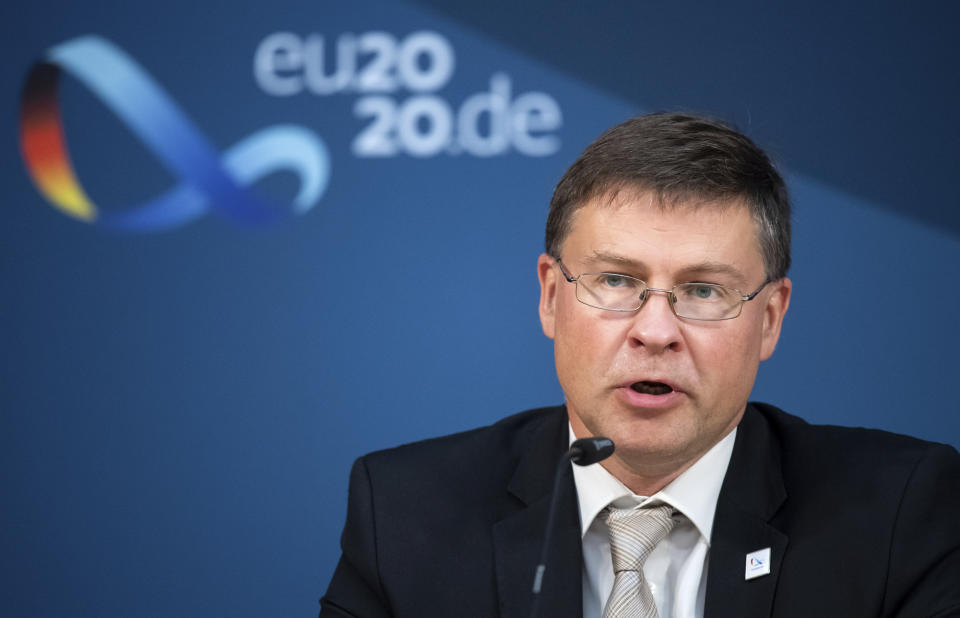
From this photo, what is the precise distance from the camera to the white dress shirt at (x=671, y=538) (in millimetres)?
1669

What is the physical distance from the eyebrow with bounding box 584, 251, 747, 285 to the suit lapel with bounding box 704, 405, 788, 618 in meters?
0.34

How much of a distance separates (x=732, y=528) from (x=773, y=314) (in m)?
0.38

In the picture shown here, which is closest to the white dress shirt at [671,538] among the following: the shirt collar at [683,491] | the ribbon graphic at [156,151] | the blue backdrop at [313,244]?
the shirt collar at [683,491]

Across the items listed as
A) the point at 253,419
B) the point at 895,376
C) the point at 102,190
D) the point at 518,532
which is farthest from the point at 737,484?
the point at 102,190

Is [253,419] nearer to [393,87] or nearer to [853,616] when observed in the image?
[393,87]

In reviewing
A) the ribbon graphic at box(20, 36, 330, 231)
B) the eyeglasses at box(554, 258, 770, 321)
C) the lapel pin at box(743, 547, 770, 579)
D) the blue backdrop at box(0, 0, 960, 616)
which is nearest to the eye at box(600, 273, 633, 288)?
the eyeglasses at box(554, 258, 770, 321)

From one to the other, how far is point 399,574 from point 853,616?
767 mm

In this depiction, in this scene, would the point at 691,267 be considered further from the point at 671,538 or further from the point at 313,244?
the point at 313,244

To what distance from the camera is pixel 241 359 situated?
316 centimetres

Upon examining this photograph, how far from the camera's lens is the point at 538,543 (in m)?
1.74

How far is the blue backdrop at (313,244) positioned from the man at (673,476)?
124cm

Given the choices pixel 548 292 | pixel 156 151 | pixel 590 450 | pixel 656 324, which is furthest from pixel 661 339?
pixel 156 151

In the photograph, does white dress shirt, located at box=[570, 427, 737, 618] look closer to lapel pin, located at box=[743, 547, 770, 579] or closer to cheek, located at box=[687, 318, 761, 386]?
lapel pin, located at box=[743, 547, 770, 579]

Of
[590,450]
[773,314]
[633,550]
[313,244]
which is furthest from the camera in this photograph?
[313,244]
